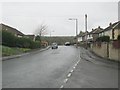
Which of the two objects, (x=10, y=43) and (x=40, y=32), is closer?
(x=10, y=43)

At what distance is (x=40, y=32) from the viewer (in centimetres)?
10038

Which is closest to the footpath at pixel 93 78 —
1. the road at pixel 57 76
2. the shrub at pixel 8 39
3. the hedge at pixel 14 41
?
the road at pixel 57 76

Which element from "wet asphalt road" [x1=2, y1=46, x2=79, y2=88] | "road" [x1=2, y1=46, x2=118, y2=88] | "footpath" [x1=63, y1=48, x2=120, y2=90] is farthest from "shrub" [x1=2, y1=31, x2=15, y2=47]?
"footpath" [x1=63, y1=48, x2=120, y2=90]

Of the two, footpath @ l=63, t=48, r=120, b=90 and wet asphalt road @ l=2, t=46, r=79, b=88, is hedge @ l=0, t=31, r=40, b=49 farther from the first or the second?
footpath @ l=63, t=48, r=120, b=90

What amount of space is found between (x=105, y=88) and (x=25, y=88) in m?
2.99

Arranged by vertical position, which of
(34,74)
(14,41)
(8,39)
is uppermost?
(8,39)

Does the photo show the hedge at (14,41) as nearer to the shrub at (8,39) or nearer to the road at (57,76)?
the shrub at (8,39)

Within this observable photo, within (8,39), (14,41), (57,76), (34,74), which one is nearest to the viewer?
(57,76)

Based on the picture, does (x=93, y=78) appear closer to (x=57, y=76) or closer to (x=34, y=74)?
(x=57, y=76)

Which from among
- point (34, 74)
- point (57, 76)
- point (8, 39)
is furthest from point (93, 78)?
point (8, 39)

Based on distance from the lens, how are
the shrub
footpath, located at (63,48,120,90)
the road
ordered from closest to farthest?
footpath, located at (63,48,120,90) → the road → the shrub

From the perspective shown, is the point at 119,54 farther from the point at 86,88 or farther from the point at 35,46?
the point at 35,46

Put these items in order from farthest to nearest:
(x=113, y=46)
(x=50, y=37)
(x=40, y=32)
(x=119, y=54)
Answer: (x=50, y=37) < (x=40, y=32) < (x=113, y=46) < (x=119, y=54)

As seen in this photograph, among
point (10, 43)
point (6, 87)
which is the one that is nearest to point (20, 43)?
point (10, 43)
